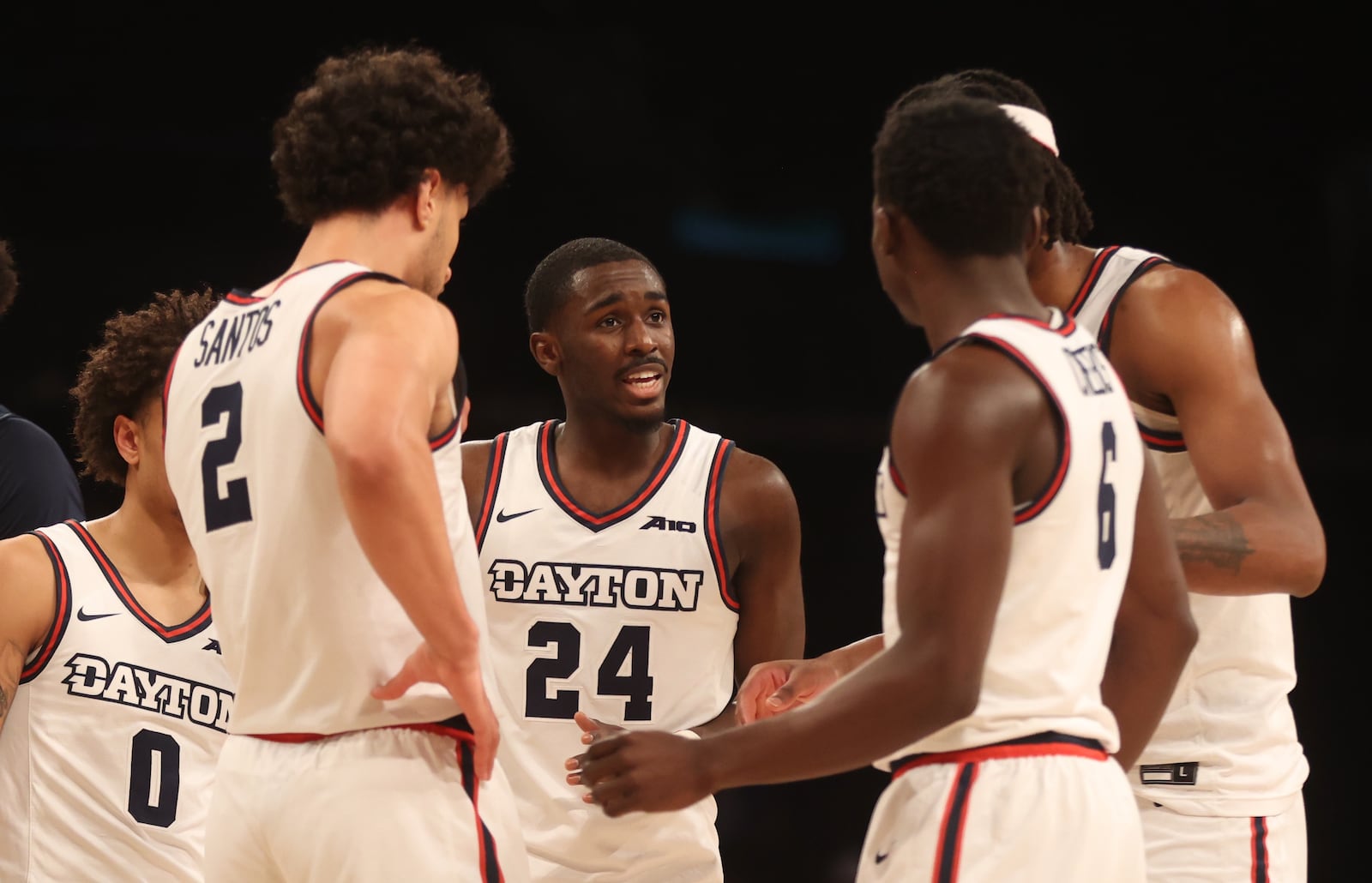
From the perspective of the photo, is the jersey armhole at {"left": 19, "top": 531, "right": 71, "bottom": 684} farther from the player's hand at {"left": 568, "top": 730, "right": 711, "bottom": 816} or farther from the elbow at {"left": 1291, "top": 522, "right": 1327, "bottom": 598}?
the elbow at {"left": 1291, "top": 522, "right": 1327, "bottom": 598}

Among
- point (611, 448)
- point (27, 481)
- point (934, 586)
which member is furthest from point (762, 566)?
point (27, 481)

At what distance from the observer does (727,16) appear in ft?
27.5

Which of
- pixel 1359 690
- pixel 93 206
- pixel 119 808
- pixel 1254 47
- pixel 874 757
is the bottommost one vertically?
pixel 1359 690

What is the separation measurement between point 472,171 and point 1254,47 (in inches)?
259

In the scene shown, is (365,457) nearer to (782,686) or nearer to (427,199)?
(427,199)

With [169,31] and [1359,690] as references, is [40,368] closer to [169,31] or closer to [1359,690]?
[169,31]

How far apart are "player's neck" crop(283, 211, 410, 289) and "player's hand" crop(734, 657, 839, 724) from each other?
994 mm

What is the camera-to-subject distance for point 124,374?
3492mm

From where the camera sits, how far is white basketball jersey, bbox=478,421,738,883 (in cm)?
352

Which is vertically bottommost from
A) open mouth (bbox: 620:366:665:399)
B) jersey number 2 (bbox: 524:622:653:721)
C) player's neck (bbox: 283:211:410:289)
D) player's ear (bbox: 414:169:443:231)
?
jersey number 2 (bbox: 524:622:653:721)

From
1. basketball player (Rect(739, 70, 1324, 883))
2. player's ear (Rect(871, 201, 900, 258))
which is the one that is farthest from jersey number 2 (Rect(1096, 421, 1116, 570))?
basketball player (Rect(739, 70, 1324, 883))

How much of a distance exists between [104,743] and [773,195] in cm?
595

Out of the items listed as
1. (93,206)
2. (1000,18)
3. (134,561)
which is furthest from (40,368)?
(1000,18)

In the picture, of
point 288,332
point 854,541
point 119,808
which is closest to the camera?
point 288,332
